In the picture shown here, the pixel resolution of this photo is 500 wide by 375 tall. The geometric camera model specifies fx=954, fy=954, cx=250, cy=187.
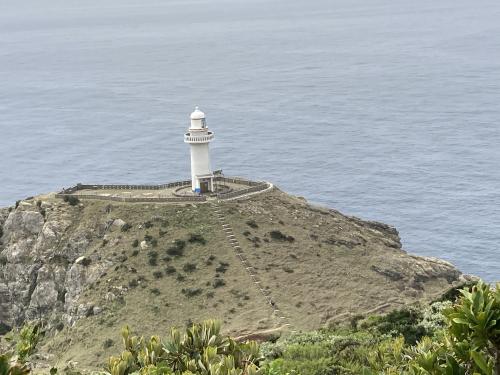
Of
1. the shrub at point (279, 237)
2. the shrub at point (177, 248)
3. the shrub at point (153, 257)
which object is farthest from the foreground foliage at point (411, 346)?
the shrub at point (153, 257)

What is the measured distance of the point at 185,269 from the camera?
75188 millimetres

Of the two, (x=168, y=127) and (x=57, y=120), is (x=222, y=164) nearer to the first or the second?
(x=168, y=127)

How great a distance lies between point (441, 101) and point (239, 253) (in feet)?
396

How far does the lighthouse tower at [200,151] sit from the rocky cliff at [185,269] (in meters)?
3.40

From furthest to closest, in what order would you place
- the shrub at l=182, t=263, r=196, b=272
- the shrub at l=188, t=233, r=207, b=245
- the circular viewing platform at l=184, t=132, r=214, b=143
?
the circular viewing platform at l=184, t=132, r=214, b=143, the shrub at l=188, t=233, r=207, b=245, the shrub at l=182, t=263, r=196, b=272

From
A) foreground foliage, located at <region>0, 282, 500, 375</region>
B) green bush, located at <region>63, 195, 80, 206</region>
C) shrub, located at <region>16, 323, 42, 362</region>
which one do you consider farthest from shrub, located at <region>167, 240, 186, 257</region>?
shrub, located at <region>16, 323, 42, 362</region>

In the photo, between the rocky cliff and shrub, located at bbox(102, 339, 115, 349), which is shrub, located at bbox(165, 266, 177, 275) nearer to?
the rocky cliff

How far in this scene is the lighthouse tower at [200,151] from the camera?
272 feet

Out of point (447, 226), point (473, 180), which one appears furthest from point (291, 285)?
point (473, 180)

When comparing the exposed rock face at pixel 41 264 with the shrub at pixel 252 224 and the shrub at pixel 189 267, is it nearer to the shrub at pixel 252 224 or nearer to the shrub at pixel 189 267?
the shrub at pixel 189 267

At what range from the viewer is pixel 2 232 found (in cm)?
8594

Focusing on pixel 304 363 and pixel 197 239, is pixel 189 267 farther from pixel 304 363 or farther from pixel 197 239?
pixel 304 363

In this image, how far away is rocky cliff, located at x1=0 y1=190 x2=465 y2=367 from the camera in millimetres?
70438

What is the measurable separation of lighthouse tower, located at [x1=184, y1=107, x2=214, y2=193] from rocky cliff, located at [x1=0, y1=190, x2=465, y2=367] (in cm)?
340
